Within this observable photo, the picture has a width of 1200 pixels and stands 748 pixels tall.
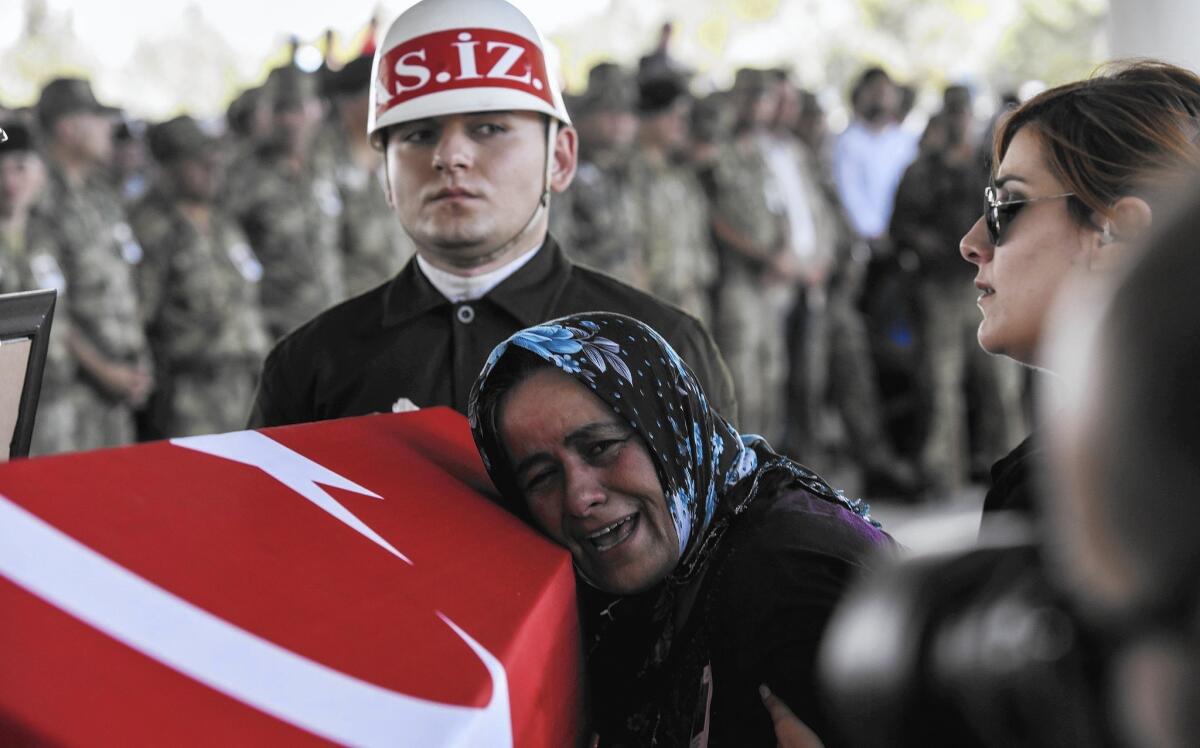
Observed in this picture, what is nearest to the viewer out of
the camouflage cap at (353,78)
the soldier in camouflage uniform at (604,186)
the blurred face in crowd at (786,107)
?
the camouflage cap at (353,78)

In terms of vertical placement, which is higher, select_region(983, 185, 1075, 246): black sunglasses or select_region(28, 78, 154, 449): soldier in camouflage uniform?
select_region(983, 185, 1075, 246): black sunglasses

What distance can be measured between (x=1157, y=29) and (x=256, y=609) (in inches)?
272

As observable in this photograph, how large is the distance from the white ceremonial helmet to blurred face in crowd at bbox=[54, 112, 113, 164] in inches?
215

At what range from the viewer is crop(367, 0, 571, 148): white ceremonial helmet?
357cm

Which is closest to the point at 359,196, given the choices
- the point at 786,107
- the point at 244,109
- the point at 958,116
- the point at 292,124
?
the point at 292,124

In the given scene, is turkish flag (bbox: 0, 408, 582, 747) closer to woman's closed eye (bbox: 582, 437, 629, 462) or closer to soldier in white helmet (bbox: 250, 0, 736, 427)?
woman's closed eye (bbox: 582, 437, 629, 462)

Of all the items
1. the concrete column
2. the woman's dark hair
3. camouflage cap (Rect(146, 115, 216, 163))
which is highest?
the concrete column

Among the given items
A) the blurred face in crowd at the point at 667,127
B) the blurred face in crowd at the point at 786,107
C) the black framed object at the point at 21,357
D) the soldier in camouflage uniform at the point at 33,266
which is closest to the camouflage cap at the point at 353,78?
the blurred face in crowd at the point at 667,127

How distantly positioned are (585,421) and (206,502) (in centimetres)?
85

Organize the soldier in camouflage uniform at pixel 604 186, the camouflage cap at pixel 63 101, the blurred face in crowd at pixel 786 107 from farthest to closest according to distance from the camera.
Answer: the blurred face in crowd at pixel 786 107, the soldier in camouflage uniform at pixel 604 186, the camouflage cap at pixel 63 101

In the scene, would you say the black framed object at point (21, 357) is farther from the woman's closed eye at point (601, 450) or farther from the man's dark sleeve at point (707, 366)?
the man's dark sleeve at point (707, 366)

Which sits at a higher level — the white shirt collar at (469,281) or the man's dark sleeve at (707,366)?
the white shirt collar at (469,281)

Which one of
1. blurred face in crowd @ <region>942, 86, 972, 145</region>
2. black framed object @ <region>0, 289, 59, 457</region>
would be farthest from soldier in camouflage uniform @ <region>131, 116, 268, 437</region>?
black framed object @ <region>0, 289, 59, 457</region>

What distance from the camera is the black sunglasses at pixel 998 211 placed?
2.51 m
